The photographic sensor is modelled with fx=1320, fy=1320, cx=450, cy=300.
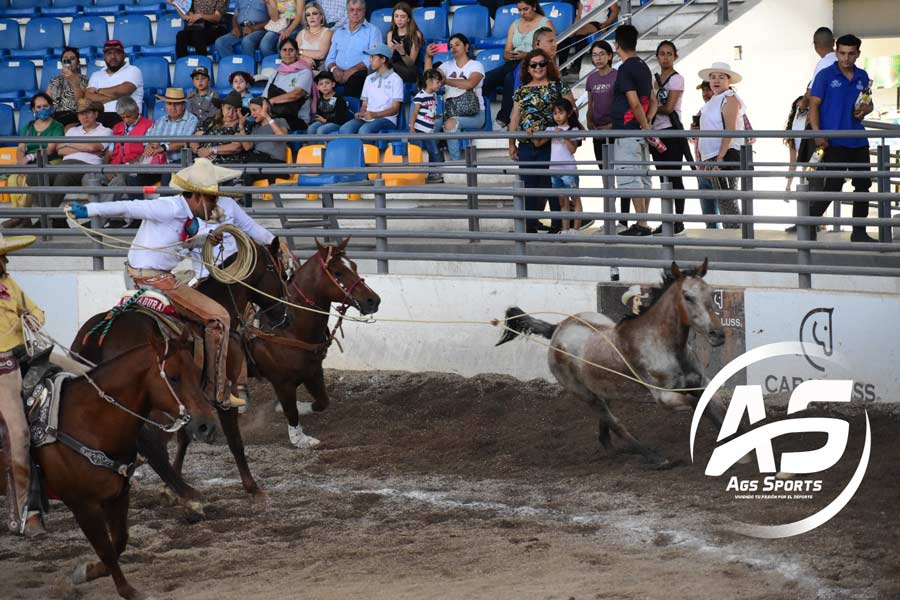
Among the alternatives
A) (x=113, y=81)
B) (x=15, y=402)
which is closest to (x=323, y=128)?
(x=113, y=81)

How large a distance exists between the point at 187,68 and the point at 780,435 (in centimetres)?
1137

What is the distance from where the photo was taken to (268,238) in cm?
1052

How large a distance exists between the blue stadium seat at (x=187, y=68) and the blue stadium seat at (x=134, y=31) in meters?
1.36

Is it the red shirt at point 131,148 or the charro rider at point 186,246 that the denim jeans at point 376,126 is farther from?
the charro rider at point 186,246

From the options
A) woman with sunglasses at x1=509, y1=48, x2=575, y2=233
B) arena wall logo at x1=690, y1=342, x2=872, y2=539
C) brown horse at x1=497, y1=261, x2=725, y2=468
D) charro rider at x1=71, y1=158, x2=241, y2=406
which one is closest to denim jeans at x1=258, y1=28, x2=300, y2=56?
woman with sunglasses at x1=509, y1=48, x2=575, y2=233

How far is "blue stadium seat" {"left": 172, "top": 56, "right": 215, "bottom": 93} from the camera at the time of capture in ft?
60.2

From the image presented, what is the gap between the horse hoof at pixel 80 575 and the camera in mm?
7676

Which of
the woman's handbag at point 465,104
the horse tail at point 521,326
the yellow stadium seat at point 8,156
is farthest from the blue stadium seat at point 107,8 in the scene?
the horse tail at point 521,326

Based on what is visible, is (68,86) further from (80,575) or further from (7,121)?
(80,575)

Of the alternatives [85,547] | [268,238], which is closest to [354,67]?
[268,238]

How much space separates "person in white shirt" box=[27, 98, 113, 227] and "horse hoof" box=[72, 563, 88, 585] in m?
8.22

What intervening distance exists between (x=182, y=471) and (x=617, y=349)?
366 cm

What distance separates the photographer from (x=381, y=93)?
15.2 m

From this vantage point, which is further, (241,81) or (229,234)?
(241,81)
